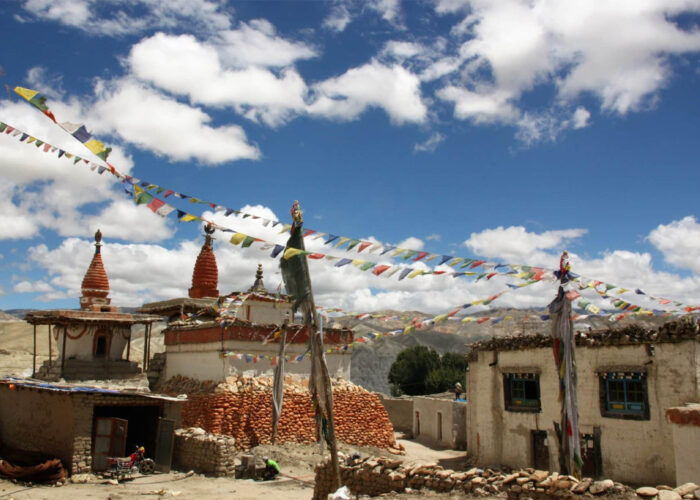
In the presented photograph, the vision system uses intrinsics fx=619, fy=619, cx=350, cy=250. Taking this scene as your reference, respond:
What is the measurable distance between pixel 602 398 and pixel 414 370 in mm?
35541

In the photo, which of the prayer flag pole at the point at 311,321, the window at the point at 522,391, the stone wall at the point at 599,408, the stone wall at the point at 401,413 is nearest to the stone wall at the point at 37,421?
the prayer flag pole at the point at 311,321

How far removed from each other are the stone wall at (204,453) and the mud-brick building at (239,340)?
11.7 ft

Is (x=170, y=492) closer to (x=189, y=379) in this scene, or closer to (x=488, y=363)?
(x=189, y=379)

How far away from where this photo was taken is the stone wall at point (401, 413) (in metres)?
33.9

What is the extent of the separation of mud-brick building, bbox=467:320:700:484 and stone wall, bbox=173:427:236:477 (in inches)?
363

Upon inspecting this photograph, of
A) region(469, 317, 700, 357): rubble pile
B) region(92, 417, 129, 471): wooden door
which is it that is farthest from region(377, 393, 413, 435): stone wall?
region(92, 417, 129, 471): wooden door

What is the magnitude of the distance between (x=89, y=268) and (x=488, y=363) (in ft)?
65.6

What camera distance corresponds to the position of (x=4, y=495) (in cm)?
1402

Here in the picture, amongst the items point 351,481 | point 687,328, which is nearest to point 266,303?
point 351,481

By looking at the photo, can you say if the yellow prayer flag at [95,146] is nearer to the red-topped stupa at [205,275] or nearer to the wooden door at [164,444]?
the wooden door at [164,444]

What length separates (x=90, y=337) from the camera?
2853cm

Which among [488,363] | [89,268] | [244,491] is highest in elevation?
[89,268]

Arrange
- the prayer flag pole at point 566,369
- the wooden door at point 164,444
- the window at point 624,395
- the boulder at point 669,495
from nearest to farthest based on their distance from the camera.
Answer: the boulder at point 669,495 → the prayer flag pole at point 566,369 → the window at point 624,395 → the wooden door at point 164,444

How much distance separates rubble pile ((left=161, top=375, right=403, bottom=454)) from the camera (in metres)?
20.9
